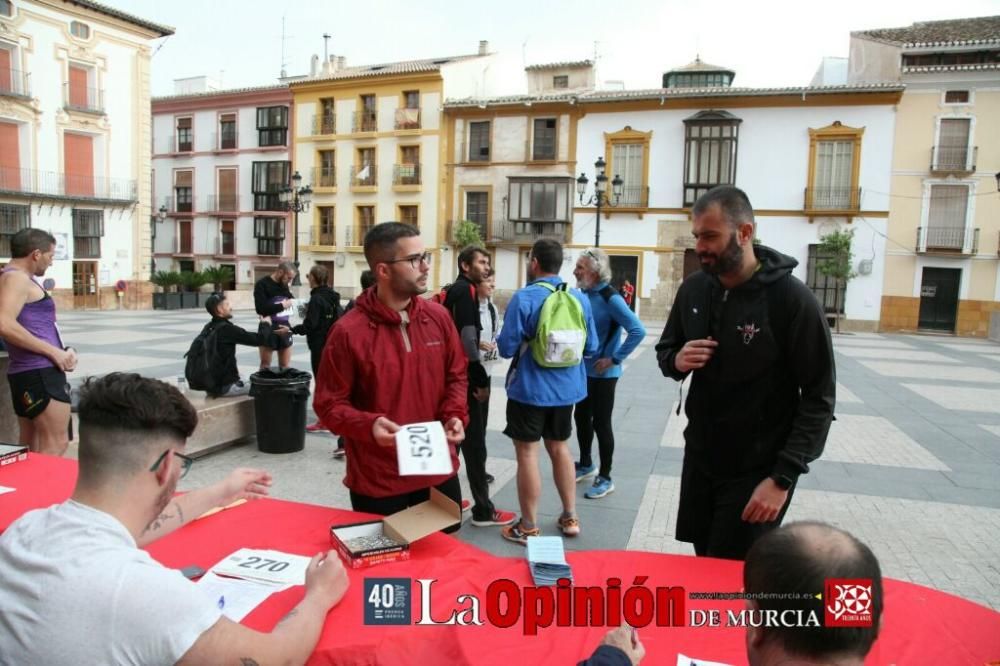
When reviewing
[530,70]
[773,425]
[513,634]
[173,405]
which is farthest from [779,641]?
[530,70]

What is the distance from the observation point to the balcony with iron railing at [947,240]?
23.1 metres

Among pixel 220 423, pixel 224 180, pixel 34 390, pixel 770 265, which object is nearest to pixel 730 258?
pixel 770 265

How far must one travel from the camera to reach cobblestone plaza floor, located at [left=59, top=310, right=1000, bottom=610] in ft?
13.4

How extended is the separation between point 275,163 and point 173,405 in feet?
118

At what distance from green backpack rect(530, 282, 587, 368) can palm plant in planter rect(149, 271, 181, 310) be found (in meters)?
26.5

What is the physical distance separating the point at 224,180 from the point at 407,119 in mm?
12250

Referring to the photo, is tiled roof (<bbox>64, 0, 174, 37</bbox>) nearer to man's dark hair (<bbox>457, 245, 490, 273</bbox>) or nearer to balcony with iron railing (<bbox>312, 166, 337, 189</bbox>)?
balcony with iron railing (<bbox>312, 166, 337, 189</bbox>)

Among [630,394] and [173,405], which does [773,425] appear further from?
[630,394]

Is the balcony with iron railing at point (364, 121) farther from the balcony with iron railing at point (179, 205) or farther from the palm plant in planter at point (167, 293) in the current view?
the balcony with iron railing at point (179, 205)

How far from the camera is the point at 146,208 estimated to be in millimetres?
27297

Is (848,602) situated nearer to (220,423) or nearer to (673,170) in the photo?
(220,423)

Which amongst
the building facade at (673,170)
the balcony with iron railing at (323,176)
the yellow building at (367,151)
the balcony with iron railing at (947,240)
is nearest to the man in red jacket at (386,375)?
the building facade at (673,170)

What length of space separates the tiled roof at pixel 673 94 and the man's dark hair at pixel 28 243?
82.6 ft

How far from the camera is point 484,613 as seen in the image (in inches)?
71.8
